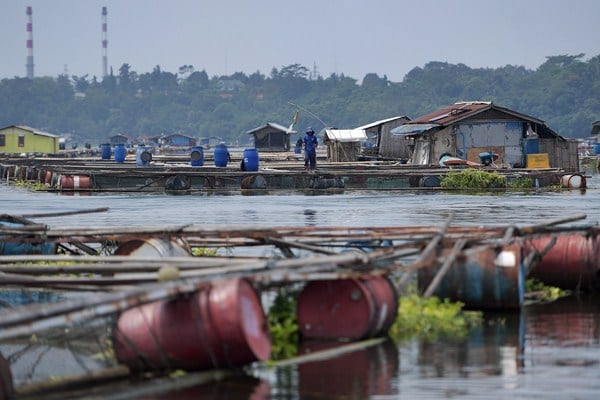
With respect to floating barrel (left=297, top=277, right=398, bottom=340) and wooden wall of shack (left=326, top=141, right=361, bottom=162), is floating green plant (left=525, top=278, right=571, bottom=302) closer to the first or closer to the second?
floating barrel (left=297, top=277, right=398, bottom=340)

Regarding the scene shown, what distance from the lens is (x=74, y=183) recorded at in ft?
141

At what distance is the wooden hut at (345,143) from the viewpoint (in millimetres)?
62219

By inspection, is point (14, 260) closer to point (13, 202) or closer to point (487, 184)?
point (13, 202)

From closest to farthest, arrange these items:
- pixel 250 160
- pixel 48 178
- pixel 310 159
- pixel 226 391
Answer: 1. pixel 226 391
2. pixel 250 160
3. pixel 310 159
4. pixel 48 178

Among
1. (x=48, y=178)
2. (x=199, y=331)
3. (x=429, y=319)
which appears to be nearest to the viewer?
(x=199, y=331)

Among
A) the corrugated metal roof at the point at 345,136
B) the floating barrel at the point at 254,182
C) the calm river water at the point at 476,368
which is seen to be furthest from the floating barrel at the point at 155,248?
the corrugated metal roof at the point at 345,136

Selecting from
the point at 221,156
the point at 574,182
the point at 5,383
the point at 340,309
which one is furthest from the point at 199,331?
the point at 221,156

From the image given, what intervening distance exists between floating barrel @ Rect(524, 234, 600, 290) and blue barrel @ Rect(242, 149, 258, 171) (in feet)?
95.1

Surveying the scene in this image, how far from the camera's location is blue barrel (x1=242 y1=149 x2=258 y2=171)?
44438 millimetres

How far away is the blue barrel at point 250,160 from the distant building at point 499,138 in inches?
360

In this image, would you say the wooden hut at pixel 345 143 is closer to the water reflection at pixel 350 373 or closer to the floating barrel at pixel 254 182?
the floating barrel at pixel 254 182

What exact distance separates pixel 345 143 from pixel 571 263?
46958 millimetres

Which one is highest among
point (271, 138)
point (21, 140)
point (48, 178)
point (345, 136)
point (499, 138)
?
point (21, 140)

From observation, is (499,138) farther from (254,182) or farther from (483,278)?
(483,278)
